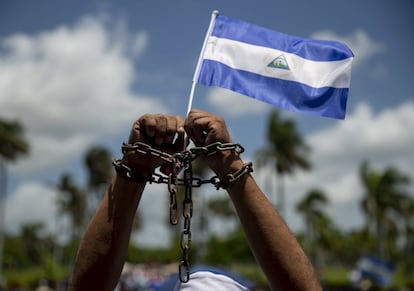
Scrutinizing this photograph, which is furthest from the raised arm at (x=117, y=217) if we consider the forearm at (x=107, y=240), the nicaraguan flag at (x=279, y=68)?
the nicaraguan flag at (x=279, y=68)

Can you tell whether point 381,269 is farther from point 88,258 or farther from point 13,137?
point 13,137

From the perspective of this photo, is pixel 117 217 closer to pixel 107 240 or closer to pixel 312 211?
pixel 107 240

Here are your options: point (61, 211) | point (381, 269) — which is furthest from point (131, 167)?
point (61, 211)

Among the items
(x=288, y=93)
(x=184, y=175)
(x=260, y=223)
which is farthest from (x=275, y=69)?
(x=260, y=223)

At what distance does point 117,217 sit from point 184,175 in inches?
11.9

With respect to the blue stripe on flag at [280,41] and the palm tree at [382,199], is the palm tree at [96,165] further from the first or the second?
the blue stripe on flag at [280,41]

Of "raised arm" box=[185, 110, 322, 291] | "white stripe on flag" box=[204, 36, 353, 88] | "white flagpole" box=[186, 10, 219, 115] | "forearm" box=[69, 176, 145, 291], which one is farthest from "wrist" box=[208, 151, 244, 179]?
"white stripe on flag" box=[204, 36, 353, 88]

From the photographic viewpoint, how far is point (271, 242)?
1876 millimetres

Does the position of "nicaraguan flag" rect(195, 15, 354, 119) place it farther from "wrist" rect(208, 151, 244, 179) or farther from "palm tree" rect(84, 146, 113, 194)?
"palm tree" rect(84, 146, 113, 194)

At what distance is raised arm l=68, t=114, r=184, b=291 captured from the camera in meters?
1.96

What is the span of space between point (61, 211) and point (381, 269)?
150 ft

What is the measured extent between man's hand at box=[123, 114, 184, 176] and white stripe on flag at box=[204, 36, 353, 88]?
1.55 m

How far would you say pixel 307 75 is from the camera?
11.3ft

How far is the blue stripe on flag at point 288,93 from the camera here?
333 cm
